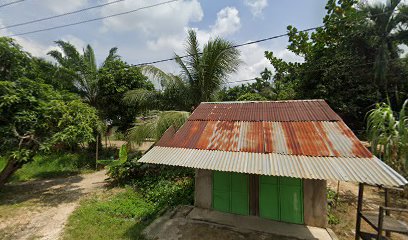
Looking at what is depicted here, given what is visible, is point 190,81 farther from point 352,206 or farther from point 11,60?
point 352,206

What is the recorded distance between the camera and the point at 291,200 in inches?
209

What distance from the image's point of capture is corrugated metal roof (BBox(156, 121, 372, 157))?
427 centimetres

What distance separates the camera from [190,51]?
29.6ft

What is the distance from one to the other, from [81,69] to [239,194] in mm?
11164

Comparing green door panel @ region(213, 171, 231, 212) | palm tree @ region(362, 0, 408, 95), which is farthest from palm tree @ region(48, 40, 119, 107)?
palm tree @ region(362, 0, 408, 95)

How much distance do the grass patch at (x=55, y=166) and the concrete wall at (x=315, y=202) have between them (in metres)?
10.6

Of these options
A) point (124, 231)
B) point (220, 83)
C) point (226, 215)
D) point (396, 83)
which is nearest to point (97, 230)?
point (124, 231)

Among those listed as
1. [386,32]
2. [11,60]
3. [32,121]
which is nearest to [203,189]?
[32,121]

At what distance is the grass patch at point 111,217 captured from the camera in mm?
5021

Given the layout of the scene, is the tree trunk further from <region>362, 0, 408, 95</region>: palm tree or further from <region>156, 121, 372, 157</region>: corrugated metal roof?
<region>362, 0, 408, 95</region>: palm tree

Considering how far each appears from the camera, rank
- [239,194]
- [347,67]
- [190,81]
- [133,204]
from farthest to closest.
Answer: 1. [347,67]
2. [190,81]
3. [133,204]
4. [239,194]

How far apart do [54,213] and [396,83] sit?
66.4 ft

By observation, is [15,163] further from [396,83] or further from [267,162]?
[396,83]

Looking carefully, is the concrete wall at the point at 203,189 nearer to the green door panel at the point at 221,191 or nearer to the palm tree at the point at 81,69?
the green door panel at the point at 221,191
